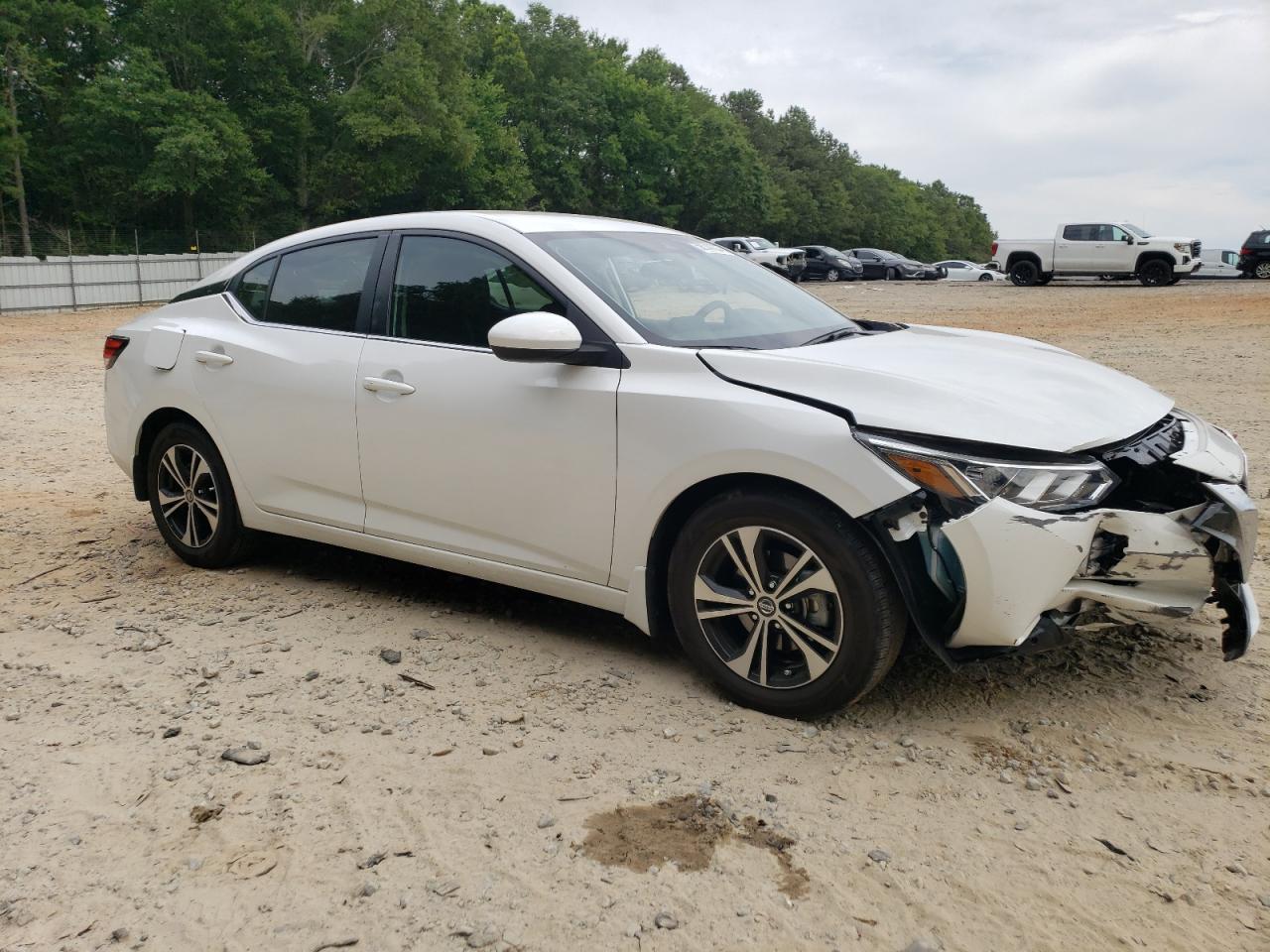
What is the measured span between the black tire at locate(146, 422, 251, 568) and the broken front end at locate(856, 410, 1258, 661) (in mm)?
3171

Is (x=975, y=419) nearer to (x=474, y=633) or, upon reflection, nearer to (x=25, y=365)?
(x=474, y=633)

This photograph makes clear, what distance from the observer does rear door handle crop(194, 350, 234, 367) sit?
199 inches

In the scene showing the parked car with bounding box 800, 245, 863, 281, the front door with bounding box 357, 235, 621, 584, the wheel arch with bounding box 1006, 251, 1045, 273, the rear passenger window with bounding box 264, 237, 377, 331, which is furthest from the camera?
the parked car with bounding box 800, 245, 863, 281

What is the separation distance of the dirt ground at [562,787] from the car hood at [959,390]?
955 mm

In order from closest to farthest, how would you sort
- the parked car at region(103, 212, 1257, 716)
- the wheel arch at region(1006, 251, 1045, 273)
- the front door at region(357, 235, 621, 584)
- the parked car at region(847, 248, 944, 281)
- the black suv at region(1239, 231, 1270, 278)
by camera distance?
the parked car at region(103, 212, 1257, 716)
the front door at region(357, 235, 621, 584)
the black suv at region(1239, 231, 1270, 278)
the wheel arch at region(1006, 251, 1045, 273)
the parked car at region(847, 248, 944, 281)

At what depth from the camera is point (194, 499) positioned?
211 inches

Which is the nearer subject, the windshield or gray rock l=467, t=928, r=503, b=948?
gray rock l=467, t=928, r=503, b=948

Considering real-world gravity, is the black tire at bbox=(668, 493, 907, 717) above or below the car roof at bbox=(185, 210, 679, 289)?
below

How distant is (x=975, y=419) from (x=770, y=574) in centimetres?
79

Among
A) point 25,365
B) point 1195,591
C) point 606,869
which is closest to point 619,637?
point 606,869

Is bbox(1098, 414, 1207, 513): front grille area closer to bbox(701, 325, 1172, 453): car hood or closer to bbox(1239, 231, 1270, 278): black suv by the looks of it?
bbox(701, 325, 1172, 453): car hood

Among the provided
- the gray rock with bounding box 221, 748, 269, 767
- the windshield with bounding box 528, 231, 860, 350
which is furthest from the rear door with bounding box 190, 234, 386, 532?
the gray rock with bounding box 221, 748, 269, 767

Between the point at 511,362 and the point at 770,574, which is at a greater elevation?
the point at 511,362

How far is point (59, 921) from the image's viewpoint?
2.71 m
